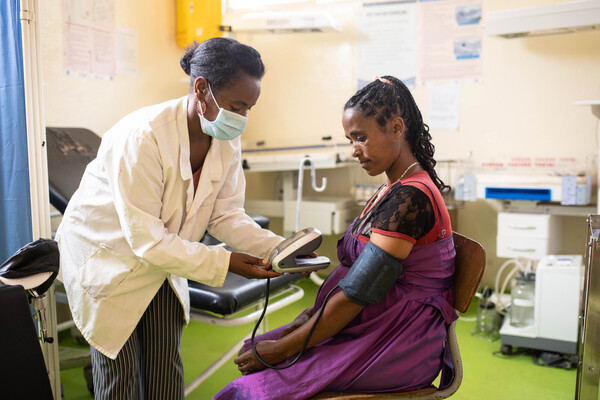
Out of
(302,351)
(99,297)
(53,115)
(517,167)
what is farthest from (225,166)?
(517,167)

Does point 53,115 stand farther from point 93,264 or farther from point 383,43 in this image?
point 383,43

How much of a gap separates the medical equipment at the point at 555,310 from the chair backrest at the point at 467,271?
5.28 feet

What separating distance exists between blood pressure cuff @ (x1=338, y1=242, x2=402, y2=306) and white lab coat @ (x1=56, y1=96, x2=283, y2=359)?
0.34 m

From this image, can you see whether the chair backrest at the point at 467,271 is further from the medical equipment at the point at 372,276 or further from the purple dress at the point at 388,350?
the medical equipment at the point at 372,276

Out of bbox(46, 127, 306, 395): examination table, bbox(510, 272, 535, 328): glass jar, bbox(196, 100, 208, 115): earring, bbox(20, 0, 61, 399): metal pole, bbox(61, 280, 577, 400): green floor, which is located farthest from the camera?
bbox(510, 272, 535, 328): glass jar

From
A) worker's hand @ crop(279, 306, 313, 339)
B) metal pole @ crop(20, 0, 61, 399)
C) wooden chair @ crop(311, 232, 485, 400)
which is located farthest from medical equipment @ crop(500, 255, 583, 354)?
metal pole @ crop(20, 0, 61, 399)

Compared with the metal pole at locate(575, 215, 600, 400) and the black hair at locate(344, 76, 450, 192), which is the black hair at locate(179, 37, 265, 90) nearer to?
the black hair at locate(344, 76, 450, 192)

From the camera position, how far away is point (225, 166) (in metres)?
1.55

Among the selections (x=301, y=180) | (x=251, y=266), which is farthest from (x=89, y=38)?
(x=251, y=266)

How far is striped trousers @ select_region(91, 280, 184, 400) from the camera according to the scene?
4.74 feet

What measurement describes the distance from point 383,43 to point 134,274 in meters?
3.11

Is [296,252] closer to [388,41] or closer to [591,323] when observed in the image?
[591,323]

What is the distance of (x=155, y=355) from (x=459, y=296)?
2.69 feet

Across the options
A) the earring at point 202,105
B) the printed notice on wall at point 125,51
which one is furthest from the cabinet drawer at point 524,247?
Result: the printed notice on wall at point 125,51
